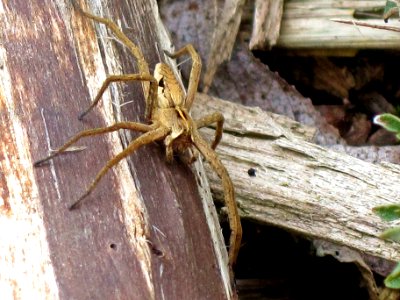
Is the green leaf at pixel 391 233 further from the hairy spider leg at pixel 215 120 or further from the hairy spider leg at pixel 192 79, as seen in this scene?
the hairy spider leg at pixel 192 79

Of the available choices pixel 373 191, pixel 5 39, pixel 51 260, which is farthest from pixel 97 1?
pixel 373 191

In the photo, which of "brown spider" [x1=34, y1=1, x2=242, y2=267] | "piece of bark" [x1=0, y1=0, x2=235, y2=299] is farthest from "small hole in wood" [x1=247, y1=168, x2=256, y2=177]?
"piece of bark" [x1=0, y1=0, x2=235, y2=299]

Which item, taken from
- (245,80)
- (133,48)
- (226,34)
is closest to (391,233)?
(133,48)

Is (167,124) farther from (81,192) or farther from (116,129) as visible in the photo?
(81,192)

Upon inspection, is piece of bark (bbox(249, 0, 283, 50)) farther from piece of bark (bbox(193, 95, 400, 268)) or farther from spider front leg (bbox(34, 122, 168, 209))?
spider front leg (bbox(34, 122, 168, 209))

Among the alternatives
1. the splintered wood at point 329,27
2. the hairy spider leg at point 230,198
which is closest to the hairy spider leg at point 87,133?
the hairy spider leg at point 230,198

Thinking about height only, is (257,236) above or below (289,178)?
below

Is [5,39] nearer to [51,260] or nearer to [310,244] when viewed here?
[51,260]

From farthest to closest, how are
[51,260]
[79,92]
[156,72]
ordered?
[156,72], [79,92], [51,260]
